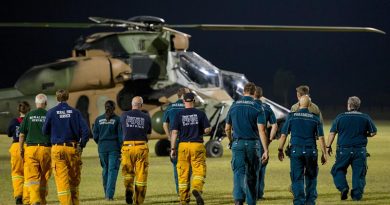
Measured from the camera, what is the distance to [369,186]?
19.0m

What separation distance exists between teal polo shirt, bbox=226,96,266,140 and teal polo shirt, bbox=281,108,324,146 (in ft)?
1.79

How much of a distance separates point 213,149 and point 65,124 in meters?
13.3

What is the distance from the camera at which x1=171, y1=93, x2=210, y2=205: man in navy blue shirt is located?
1515 cm

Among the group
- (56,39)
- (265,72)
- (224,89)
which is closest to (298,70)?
(265,72)

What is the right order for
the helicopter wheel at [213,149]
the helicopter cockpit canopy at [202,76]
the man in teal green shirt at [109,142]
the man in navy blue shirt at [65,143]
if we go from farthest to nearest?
the helicopter cockpit canopy at [202,76] → the helicopter wheel at [213,149] → the man in teal green shirt at [109,142] → the man in navy blue shirt at [65,143]

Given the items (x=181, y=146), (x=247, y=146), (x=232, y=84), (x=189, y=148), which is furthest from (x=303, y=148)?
(x=232, y=84)

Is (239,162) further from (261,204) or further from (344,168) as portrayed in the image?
(344,168)

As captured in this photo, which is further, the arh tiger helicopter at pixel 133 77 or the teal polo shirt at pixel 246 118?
the arh tiger helicopter at pixel 133 77

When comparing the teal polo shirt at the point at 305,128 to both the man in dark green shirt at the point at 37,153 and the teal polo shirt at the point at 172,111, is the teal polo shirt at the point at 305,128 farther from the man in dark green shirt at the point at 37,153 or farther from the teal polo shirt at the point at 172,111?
the man in dark green shirt at the point at 37,153

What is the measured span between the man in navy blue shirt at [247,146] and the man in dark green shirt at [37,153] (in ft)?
8.78

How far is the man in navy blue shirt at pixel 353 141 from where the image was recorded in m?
16.3

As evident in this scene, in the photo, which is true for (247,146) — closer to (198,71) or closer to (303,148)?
(303,148)

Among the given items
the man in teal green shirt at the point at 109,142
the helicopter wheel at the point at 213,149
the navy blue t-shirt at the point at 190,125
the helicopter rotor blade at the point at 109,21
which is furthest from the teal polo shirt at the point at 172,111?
the helicopter wheel at the point at 213,149

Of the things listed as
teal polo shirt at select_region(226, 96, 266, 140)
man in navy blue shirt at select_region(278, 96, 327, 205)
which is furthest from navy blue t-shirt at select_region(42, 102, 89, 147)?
man in navy blue shirt at select_region(278, 96, 327, 205)
